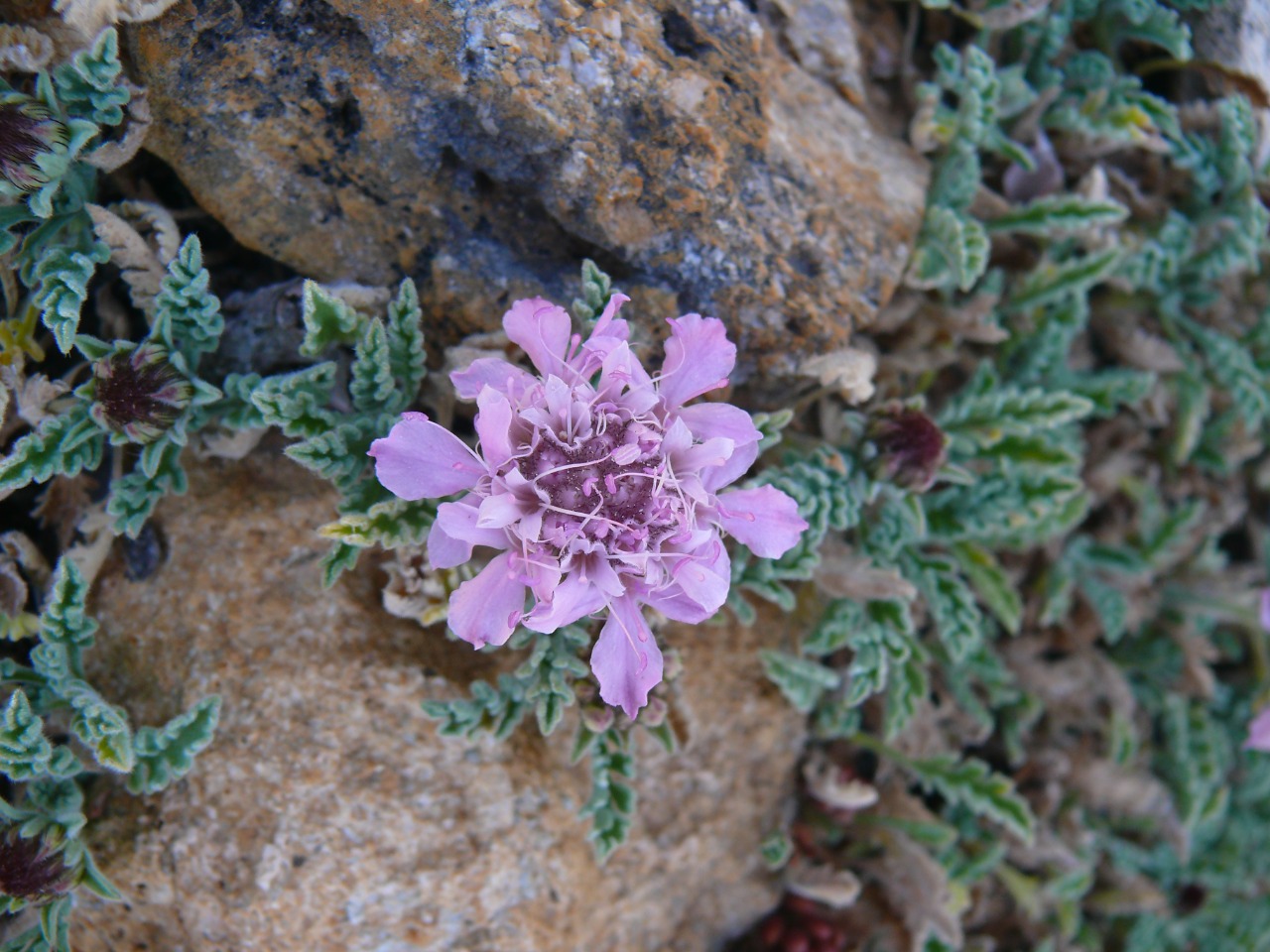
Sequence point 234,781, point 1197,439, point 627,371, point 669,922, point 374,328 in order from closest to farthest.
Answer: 1. point 627,371
2. point 374,328
3. point 234,781
4. point 669,922
5. point 1197,439

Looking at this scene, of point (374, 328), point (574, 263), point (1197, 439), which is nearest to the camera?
point (374, 328)

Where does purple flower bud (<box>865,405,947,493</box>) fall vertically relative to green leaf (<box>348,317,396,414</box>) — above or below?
above

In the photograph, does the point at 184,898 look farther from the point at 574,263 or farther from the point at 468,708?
the point at 574,263

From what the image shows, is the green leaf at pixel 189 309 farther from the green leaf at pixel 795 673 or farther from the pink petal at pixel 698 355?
the green leaf at pixel 795 673

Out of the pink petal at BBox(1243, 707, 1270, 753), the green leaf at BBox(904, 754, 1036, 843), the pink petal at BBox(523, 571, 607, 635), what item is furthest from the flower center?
the pink petal at BBox(1243, 707, 1270, 753)

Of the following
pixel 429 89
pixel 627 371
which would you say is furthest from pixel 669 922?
pixel 429 89

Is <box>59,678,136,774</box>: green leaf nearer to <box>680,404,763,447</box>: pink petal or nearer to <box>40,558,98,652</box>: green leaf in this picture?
<box>40,558,98,652</box>: green leaf
